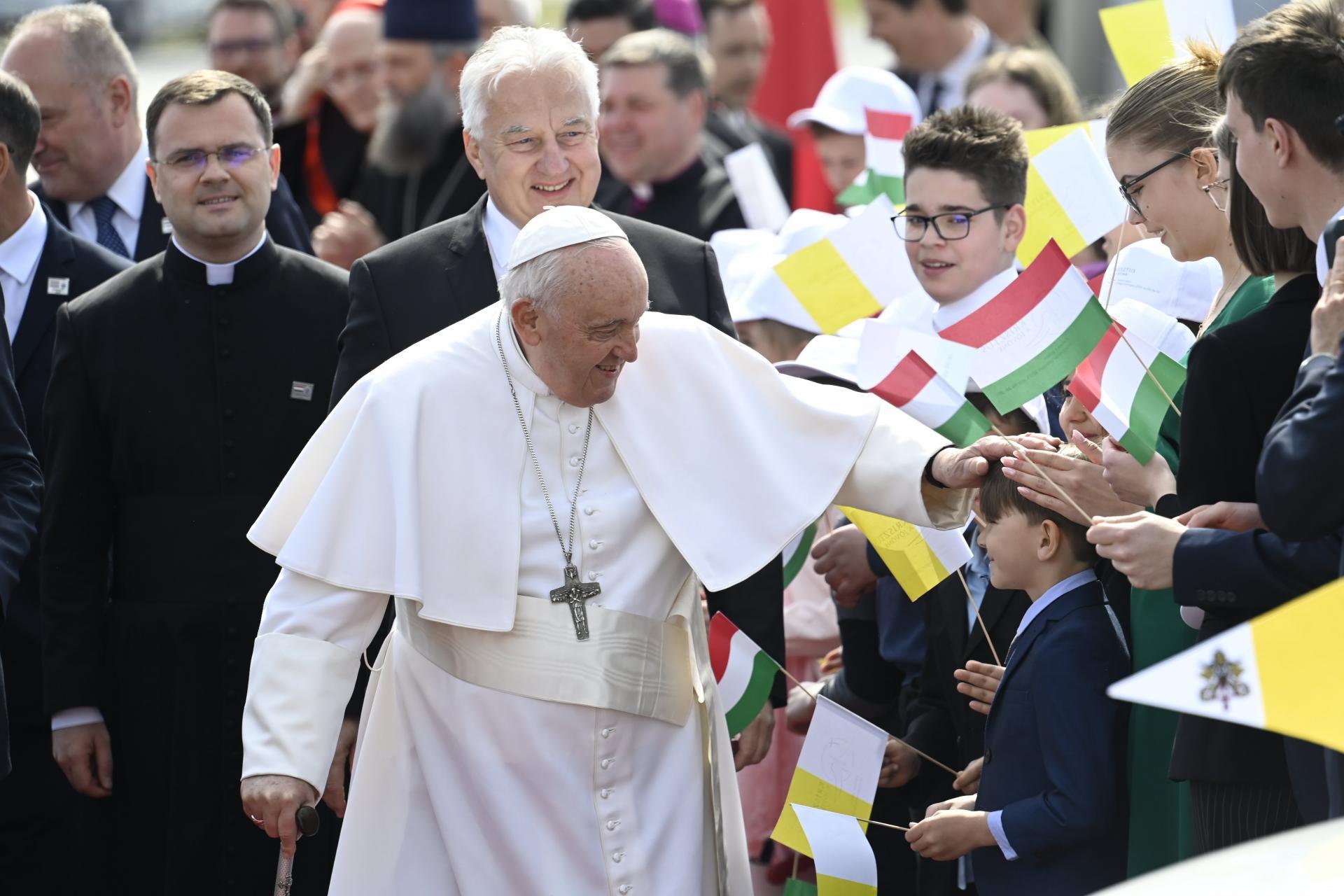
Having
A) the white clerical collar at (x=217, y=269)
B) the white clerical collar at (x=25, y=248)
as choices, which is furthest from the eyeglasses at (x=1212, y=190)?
the white clerical collar at (x=25, y=248)

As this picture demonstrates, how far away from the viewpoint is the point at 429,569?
3990 mm

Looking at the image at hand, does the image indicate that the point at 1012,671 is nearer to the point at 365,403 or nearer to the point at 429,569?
the point at 429,569

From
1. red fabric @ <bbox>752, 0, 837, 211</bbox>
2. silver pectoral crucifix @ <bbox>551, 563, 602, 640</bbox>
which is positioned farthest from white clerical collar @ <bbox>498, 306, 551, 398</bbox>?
red fabric @ <bbox>752, 0, 837, 211</bbox>

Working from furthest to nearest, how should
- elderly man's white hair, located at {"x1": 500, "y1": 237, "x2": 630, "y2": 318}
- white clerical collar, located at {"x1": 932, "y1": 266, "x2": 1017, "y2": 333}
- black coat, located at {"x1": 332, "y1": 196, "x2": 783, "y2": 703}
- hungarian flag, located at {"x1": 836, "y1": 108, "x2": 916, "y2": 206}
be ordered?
hungarian flag, located at {"x1": 836, "y1": 108, "x2": 916, "y2": 206}, white clerical collar, located at {"x1": 932, "y1": 266, "x2": 1017, "y2": 333}, black coat, located at {"x1": 332, "y1": 196, "x2": 783, "y2": 703}, elderly man's white hair, located at {"x1": 500, "y1": 237, "x2": 630, "y2": 318}

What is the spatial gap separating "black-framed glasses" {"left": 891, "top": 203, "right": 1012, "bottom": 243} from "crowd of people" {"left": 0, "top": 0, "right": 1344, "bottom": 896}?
0.04 feet

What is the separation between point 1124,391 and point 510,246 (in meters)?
1.72

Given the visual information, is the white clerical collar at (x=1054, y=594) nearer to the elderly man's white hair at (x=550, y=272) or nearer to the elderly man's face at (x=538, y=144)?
the elderly man's white hair at (x=550, y=272)

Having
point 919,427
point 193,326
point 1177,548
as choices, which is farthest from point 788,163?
point 1177,548

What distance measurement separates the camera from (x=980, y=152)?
522 cm

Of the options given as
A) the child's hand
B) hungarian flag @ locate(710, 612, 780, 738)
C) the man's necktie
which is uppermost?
the man's necktie

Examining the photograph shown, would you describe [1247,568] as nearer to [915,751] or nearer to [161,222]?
[915,751]

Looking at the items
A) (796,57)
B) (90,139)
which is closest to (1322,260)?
(90,139)

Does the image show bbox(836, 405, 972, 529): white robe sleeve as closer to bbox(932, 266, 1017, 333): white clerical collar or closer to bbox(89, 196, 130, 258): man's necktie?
bbox(932, 266, 1017, 333): white clerical collar

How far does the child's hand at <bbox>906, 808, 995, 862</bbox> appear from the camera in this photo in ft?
12.8
